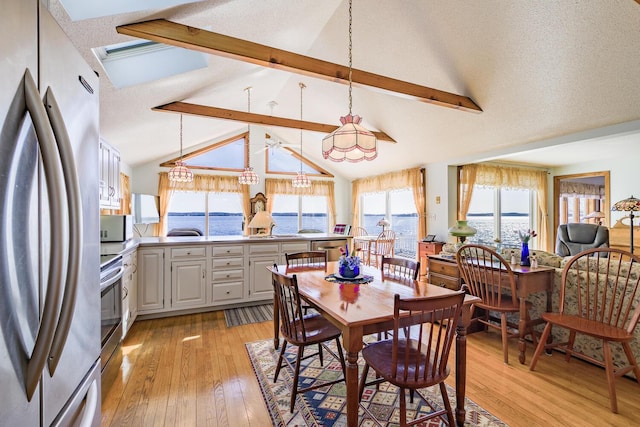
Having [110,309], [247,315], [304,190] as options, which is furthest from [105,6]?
[304,190]

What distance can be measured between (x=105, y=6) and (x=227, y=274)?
291cm

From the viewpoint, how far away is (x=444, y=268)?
3412 millimetres

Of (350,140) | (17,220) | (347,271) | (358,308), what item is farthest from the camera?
(347,271)

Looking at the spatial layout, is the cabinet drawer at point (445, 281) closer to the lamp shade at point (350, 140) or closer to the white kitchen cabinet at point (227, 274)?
the lamp shade at point (350, 140)

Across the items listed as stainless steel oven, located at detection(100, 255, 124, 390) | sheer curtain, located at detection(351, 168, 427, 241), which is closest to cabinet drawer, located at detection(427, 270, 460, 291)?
sheer curtain, located at detection(351, 168, 427, 241)

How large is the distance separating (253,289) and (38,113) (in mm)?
3609

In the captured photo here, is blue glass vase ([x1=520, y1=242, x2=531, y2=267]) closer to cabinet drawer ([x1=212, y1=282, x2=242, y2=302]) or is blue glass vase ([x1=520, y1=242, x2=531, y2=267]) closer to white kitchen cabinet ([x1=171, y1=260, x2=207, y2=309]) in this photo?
cabinet drawer ([x1=212, y1=282, x2=242, y2=302])

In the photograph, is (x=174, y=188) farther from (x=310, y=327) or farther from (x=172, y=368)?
(x=310, y=327)

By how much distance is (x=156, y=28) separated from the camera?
2.12m

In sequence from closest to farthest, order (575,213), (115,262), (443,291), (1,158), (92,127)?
(1,158), (92,127), (443,291), (115,262), (575,213)

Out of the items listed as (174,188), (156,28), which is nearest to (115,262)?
(156,28)

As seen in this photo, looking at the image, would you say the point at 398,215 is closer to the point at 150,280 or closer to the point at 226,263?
the point at 226,263

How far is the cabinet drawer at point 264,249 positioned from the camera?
3967 mm

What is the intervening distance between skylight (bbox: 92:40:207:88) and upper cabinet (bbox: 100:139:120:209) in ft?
2.47
